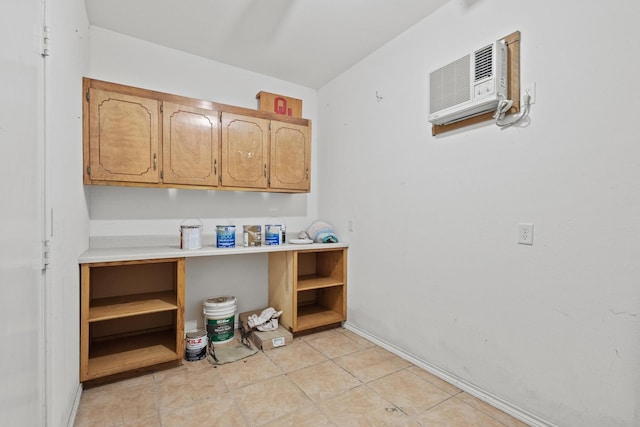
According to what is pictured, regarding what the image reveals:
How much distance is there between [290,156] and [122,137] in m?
1.41

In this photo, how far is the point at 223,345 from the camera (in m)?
2.65

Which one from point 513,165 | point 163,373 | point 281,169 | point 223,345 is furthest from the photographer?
point 281,169

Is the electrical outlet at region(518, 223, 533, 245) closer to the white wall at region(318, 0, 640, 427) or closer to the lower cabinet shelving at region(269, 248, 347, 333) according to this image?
the white wall at region(318, 0, 640, 427)

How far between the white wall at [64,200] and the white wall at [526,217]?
7.14 ft

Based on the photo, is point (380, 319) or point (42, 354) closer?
point (42, 354)

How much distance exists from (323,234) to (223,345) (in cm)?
137

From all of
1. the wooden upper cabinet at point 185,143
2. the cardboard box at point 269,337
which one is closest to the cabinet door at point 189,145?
the wooden upper cabinet at point 185,143

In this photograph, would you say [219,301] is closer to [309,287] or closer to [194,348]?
[194,348]

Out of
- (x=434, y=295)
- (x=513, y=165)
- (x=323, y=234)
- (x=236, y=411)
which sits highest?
(x=513, y=165)

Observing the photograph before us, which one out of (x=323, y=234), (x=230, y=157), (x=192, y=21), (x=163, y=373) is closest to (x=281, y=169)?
(x=230, y=157)

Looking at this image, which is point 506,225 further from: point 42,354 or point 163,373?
point 163,373

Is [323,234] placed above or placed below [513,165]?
below

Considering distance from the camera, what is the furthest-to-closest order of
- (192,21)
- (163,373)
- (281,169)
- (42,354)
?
1. (281,169)
2. (192,21)
3. (163,373)
4. (42,354)

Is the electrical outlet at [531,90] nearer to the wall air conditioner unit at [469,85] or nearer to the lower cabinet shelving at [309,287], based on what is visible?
the wall air conditioner unit at [469,85]
